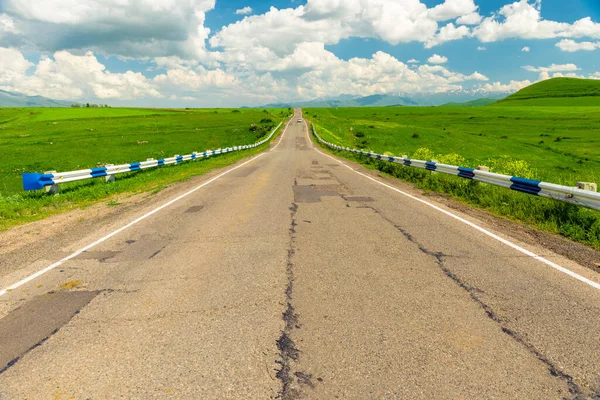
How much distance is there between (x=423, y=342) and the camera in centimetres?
335

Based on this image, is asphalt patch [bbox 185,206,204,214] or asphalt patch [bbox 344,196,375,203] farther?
asphalt patch [bbox 344,196,375,203]

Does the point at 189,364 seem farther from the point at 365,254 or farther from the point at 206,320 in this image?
the point at 365,254

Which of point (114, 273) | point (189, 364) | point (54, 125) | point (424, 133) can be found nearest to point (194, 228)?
point (114, 273)

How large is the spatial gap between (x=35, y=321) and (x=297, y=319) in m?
2.96

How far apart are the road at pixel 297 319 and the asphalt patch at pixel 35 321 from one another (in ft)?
0.07

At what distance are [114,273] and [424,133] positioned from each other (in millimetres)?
69592

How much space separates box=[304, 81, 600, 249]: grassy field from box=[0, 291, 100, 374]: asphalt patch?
332 inches

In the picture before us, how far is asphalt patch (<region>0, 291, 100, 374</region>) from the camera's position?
11.0 feet

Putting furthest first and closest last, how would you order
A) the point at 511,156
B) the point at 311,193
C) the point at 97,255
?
the point at 511,156, the point at 311,193, the point at 97,255

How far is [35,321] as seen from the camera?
388 centimetres

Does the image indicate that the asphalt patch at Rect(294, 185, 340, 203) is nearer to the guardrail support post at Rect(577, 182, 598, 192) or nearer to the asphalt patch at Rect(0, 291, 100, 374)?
the guardrail support post at Rect(577, 182, 598, 192)

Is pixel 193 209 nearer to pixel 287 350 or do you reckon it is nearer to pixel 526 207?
pixel 287 350

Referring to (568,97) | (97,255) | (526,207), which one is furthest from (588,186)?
(568,97)

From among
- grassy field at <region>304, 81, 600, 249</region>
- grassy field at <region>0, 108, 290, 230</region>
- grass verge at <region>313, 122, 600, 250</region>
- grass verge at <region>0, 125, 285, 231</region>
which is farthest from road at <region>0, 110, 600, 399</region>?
grassy field at <region>0, 108, 290, 230</region>
